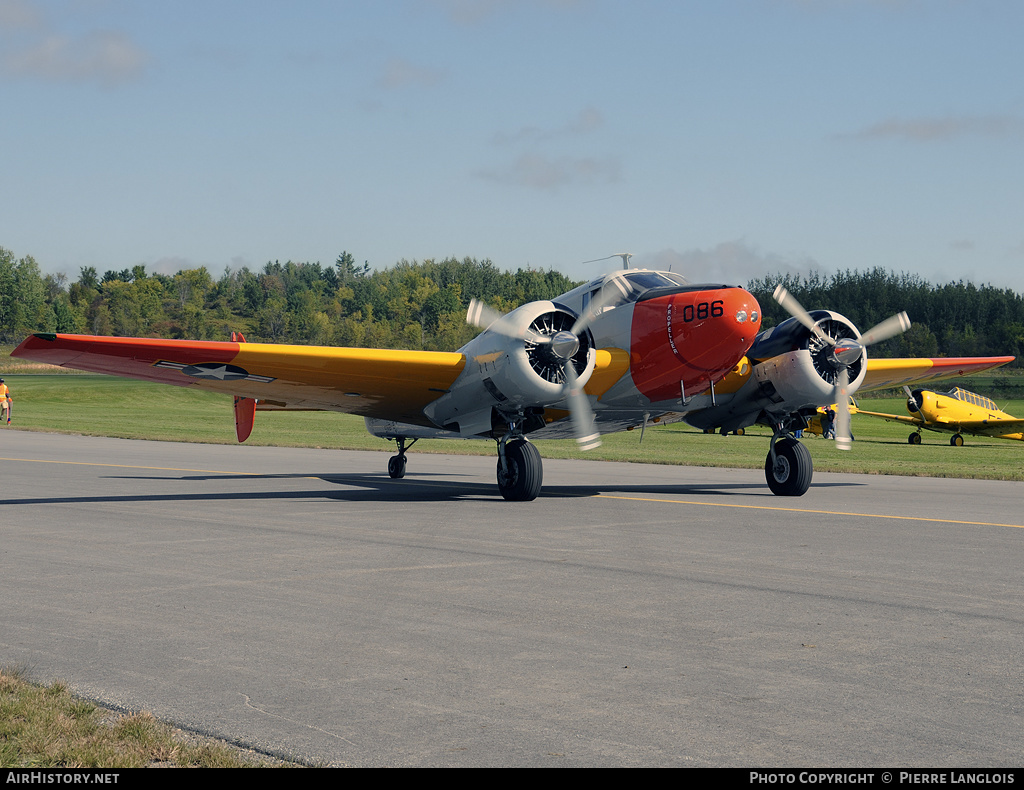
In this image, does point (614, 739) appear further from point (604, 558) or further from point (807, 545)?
point (807, 545)

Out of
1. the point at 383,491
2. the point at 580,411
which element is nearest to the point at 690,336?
the point at 580,411

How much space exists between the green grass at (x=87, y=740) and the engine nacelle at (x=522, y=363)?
39.7ft

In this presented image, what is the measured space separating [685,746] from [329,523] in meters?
10.3

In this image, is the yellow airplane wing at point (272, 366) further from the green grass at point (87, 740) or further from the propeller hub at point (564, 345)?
the green grass at point (87, 740)

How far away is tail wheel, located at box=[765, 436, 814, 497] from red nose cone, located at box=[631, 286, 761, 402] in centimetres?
277

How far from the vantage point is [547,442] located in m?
40.9

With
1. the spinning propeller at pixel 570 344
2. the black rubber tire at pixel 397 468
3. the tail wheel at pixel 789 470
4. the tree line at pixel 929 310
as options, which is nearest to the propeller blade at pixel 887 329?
the tail wheel at pixel 789 470

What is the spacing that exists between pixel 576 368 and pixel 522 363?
1.02 meters

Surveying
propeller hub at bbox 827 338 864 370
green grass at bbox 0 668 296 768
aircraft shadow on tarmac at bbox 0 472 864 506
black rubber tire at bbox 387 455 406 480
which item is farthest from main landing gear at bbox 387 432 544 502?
green grass at bbox 0 668 296 768

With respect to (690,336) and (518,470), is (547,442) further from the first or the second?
(690,336)

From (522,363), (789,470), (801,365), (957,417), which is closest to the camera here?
(522,363)

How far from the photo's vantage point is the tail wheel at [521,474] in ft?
58.4

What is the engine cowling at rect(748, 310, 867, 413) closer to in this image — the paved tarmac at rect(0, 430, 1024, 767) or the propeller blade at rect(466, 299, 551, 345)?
the paved tarmac at rect(0, 430, 1024, 767)
